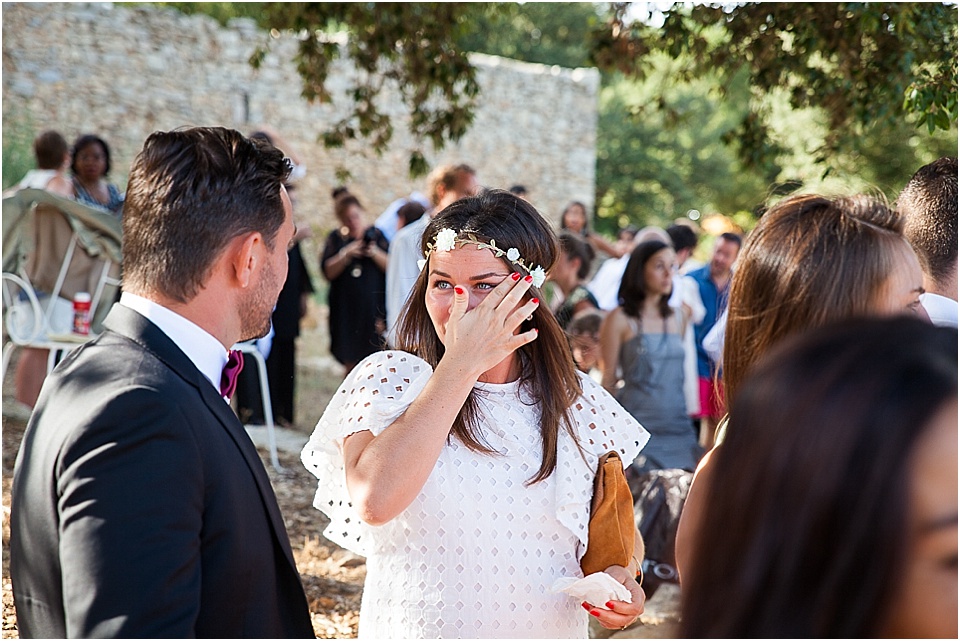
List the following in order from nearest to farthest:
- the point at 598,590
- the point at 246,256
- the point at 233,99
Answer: the point at 246,256
the point at 598,590
the point at 233,99

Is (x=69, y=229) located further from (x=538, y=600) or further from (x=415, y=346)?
(x=538, y=600)

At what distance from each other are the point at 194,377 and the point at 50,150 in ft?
17.1

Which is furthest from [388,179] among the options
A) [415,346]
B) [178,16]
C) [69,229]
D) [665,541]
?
[415,346]

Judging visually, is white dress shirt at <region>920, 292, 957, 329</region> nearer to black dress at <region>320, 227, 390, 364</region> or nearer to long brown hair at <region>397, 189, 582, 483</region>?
long brown hair at <region>397, 189, 582, 483</region>

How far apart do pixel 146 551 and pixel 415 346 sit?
1.10 m

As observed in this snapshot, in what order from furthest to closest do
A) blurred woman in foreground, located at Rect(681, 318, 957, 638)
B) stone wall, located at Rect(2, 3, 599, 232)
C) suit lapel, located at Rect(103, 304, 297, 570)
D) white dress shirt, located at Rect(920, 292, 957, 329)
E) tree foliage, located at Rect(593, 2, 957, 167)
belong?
1. stone wall, located at Rect(2, 3, 599, 232)
2. tree foliage, located at Rect(593, 2, 957, 167)
3. white dress shirt, located at Rect(920, 292, 957, 329)
4. suit lapel, located at Rect(103, 304, 297, 570)
5. blurred woman in foreground, located at Rect(681, 318, 957, 638)

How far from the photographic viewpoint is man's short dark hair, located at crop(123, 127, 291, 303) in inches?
64.3

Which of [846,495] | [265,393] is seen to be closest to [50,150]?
[265,393]

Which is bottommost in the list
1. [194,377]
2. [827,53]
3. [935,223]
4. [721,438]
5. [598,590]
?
[598,590]

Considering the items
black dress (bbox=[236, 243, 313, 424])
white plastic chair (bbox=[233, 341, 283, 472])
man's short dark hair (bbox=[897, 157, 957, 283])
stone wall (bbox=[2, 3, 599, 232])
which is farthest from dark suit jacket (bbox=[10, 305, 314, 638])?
stone wall (bbox=[2, 3, 599, 232])

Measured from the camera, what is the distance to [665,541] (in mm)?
3918

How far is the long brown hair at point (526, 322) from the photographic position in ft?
7.39

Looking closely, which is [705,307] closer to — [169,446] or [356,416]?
[356,416]

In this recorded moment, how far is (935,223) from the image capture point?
263 centimetres
